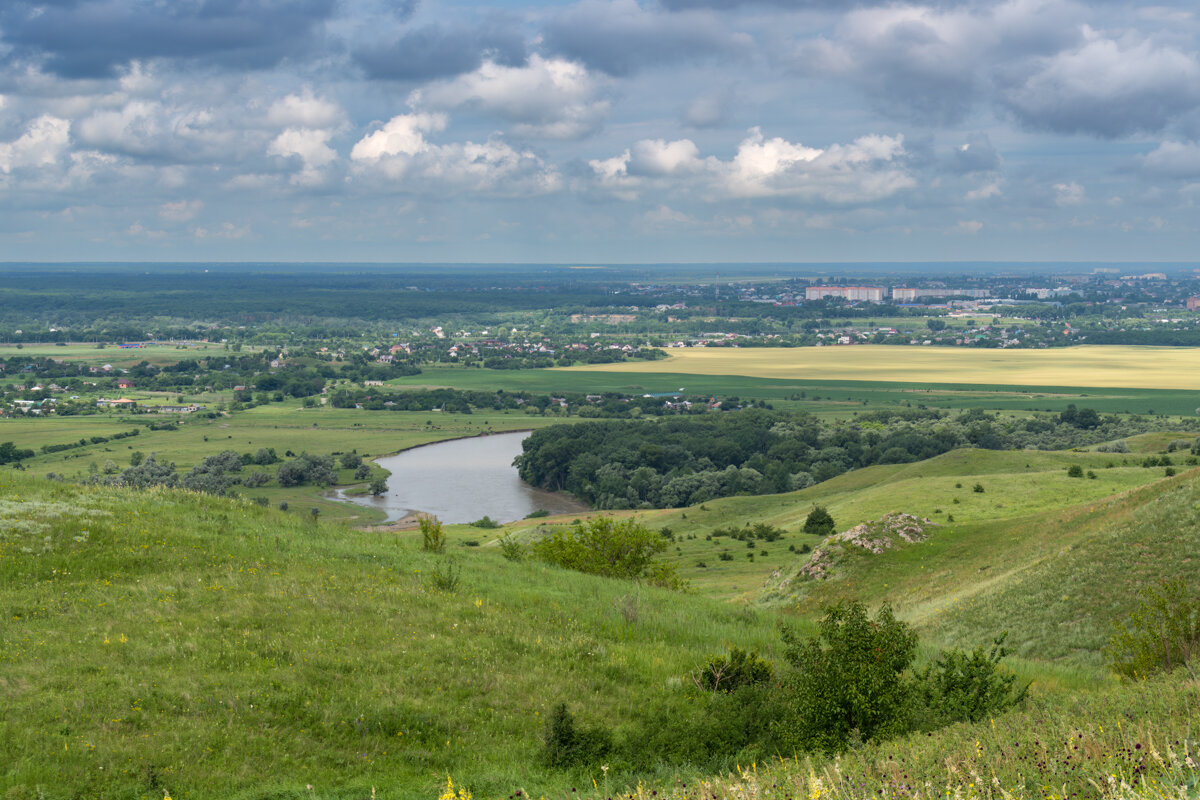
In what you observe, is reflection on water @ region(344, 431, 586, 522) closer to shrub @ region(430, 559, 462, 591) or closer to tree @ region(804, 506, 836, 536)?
tree @ region(804, 506, 836, 536)

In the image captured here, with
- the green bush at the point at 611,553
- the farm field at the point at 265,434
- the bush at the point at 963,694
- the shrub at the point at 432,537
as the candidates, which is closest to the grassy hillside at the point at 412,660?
the bush at the point at 963,694

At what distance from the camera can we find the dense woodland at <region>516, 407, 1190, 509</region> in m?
107

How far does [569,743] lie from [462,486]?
97.5 m

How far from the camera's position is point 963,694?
13227mm

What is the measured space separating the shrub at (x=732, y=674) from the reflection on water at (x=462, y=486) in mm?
73623

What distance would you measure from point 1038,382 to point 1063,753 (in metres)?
198

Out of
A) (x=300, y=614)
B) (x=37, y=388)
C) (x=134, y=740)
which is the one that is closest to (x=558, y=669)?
(x=300, y=614)

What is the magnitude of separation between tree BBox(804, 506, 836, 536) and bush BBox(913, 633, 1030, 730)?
1560 inches

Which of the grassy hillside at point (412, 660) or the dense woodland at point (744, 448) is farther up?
the grassy hillside at point (412, 660)

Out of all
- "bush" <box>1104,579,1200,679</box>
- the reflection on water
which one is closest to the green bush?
"bush" <box>1104,579,1200,679</box>

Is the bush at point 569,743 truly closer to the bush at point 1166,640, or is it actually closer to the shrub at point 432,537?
the bush at point 1166,640

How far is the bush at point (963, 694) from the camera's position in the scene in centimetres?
1284

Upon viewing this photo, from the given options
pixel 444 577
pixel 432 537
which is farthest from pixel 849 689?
pixel 432 537

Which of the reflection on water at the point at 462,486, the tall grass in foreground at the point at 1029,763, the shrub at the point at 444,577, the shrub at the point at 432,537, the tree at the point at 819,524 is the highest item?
the tall grass in foreground at the point at 1029,763
